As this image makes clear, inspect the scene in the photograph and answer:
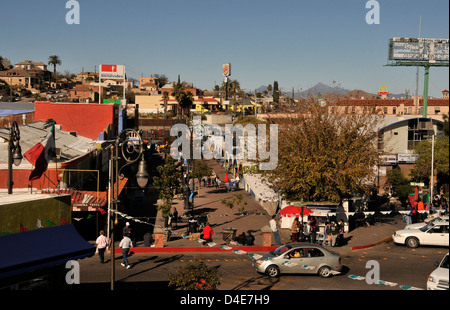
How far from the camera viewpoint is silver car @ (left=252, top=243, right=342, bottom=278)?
19.8 m

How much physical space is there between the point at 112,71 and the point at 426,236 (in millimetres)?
53344

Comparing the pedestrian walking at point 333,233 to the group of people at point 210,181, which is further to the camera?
the group of people at point 210,181

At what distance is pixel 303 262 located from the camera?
19.8 metres

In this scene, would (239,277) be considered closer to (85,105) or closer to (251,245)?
(251,245)

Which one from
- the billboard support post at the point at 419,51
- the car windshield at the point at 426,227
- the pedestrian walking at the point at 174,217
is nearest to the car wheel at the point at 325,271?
the car windshield at the point at 426,227

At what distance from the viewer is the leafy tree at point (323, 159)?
29156 millimetres

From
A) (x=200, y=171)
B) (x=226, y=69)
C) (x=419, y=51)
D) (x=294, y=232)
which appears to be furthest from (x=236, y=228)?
(x=226, y=69)

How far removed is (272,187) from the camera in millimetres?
32781

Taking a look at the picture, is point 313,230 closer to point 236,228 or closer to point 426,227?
point 236,228

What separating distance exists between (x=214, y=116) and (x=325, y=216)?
281 feet

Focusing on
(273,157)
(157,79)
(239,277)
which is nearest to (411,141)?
(273,157)

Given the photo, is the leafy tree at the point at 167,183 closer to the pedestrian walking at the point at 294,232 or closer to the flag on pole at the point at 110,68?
the pedestrian walking at the point at 294,232

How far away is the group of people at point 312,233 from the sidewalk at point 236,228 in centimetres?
51

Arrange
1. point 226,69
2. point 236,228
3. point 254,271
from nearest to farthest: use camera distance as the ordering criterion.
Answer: point 254,271
point 236,228
point 226,69
